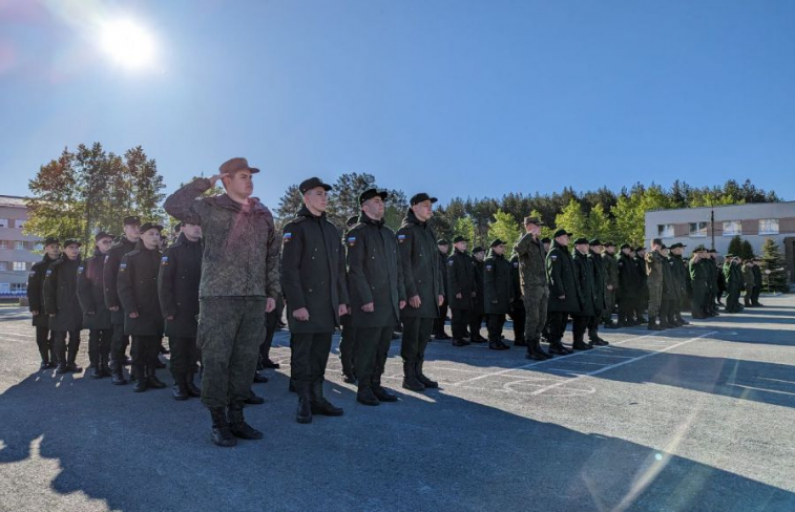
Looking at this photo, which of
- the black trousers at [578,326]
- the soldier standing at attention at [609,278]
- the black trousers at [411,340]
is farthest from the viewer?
the soldier standing at attention at [609,278]

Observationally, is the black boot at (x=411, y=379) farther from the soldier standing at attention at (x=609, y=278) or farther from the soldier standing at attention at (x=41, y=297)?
the soldier standing at attention at (x=609, y=278)

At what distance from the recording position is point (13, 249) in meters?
75.4

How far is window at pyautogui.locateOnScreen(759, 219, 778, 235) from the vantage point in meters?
60.8

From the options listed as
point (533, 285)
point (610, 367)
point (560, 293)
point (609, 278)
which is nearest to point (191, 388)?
point (533, 285)

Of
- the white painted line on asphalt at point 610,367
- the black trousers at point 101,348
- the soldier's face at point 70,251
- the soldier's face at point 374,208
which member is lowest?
the white painted line on asphalt at point 610,367

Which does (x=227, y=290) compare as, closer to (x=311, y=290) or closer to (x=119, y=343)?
(x=311, y=290)

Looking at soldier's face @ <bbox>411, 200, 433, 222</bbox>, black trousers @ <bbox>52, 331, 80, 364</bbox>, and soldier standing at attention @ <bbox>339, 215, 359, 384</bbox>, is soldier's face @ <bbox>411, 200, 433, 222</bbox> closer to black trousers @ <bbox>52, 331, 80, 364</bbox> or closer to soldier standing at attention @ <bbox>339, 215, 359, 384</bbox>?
soldier standing at attention @ <bbox>339, 215, 359, 384</bbox>

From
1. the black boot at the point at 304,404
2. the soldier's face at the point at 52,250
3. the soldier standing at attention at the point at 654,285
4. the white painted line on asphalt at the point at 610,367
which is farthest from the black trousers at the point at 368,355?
the soldier standing at attention at the point at 654,285

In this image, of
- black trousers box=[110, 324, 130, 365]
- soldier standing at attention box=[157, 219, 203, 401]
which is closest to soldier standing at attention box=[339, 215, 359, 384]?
soldier standing at attention box=[157, 219, 203, 401]

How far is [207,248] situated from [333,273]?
1.34 m

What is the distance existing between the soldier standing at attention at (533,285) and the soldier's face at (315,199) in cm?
460

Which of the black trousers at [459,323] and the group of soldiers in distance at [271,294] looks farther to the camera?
the black trousers at [459,323]

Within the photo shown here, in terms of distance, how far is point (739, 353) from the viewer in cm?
956

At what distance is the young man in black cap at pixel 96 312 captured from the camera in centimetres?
841
